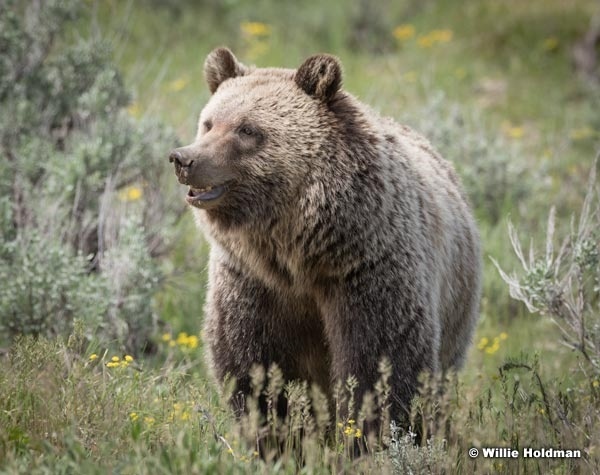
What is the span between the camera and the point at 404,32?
13156 mm

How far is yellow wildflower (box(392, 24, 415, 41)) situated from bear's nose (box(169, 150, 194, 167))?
9.44 meters

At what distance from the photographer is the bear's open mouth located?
4359 millimetres

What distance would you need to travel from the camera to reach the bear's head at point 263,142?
4.41 m

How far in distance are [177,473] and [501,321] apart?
4.44 m

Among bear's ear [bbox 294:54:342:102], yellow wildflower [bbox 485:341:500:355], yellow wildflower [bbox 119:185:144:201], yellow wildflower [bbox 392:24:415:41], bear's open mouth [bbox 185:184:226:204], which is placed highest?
yellow wildflower [bbox 392:24:415:41]

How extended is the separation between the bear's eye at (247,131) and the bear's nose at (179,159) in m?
0.41

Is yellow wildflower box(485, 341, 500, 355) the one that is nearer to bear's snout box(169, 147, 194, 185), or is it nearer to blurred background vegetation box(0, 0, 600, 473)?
blurred background vegetation box(0, 0, 600, 473)

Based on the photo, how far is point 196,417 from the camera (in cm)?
423

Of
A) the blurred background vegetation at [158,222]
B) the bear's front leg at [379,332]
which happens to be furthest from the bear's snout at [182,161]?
the bear's front leg at [379,332]

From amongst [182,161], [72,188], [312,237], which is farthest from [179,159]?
[72,188]

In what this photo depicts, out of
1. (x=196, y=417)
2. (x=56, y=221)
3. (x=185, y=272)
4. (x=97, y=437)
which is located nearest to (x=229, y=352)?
(x=196, y=417)

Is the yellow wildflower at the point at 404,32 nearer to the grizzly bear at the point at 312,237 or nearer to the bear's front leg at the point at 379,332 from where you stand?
the grizzly bear at the point at 312,237

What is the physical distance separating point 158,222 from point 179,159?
9.23 feet

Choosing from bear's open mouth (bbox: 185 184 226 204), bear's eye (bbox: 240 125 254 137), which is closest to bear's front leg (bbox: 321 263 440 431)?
bear's open mouth (bbox: 185 184 226 204)
